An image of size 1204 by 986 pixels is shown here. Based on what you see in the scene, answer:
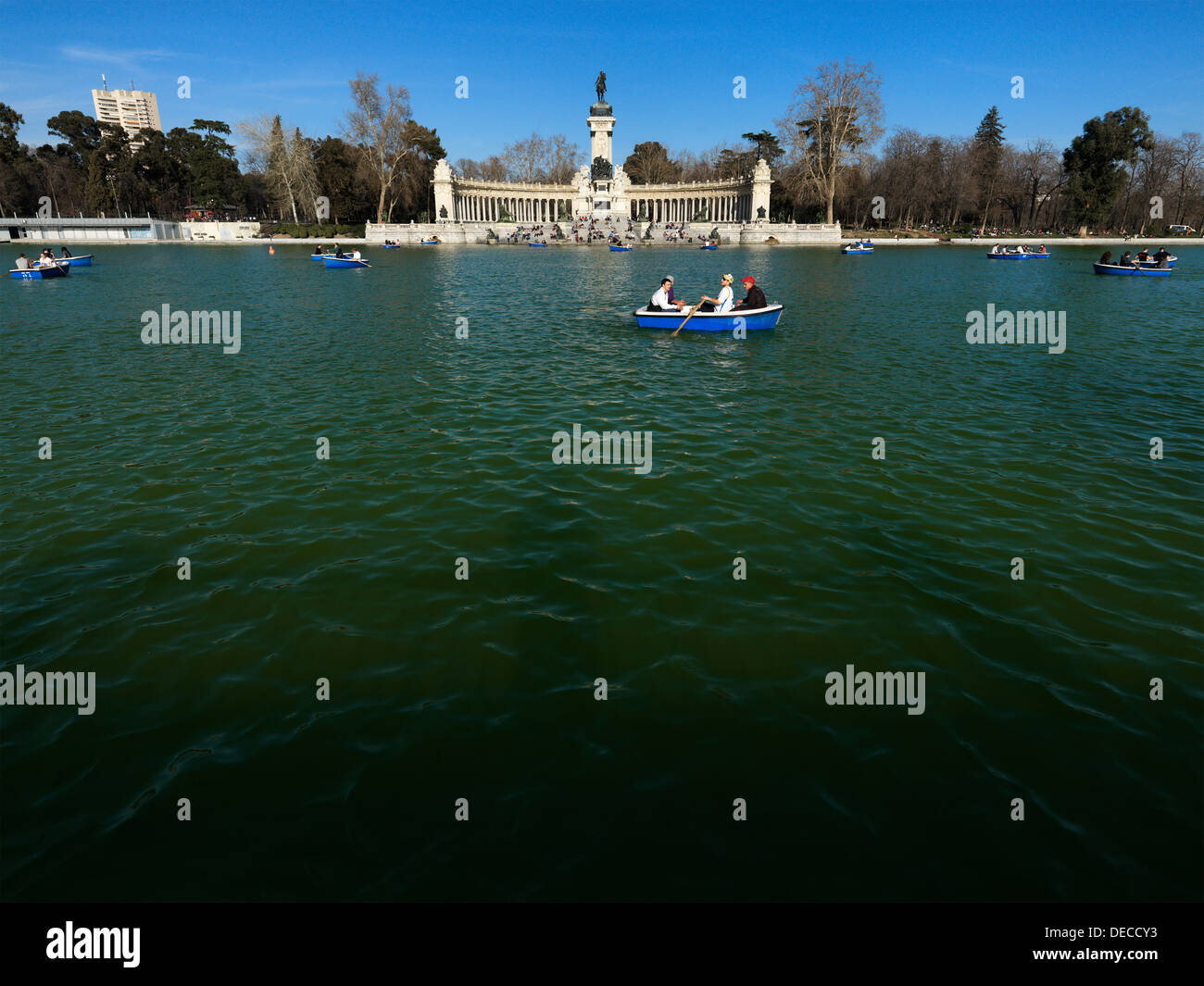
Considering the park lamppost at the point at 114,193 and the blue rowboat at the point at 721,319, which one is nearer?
the blue rowboat at the point at 721,319

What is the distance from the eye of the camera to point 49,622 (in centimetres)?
739

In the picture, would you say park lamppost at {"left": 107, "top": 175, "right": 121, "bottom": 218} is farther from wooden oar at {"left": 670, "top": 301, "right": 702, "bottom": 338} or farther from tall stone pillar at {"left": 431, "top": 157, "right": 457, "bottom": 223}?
wooden oar at {"left": 670, "top": 301, "right": 702, "bottom": 338}

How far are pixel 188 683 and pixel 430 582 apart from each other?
2.63m

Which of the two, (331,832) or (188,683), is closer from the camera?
(331,832)

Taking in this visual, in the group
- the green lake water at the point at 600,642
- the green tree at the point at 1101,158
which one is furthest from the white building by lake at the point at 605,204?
the green lake water at the point at 600,642

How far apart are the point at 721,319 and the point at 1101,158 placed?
332ft

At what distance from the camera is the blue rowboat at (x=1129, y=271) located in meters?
41.3

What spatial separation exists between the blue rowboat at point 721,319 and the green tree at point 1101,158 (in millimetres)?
98197

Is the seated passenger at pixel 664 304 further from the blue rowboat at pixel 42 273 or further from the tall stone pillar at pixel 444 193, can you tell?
the tall stone pillar at pixel 444 193

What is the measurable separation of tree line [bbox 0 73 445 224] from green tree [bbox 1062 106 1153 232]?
303 feet

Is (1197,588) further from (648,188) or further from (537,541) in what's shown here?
(648,188)

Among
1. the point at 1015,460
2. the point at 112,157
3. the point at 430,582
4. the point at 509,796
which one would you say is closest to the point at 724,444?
the point at 1015,460

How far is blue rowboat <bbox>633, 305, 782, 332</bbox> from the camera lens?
22.2 metres

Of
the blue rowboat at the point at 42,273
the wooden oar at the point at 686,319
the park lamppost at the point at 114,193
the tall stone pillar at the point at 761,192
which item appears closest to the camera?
the wooden oar at the point at 686,319
